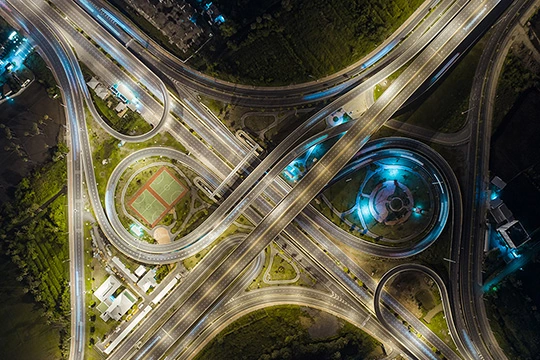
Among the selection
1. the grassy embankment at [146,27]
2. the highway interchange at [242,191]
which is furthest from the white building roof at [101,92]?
the grassy embankment at [146,27]

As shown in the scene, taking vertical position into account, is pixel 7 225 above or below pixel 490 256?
below

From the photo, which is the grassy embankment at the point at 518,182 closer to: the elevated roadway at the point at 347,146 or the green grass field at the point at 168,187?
the elevated roadway at the point at 347,146

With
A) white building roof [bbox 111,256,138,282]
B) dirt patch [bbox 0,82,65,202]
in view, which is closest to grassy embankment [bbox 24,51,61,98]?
dirt patch [bbox 0,82,65,202]

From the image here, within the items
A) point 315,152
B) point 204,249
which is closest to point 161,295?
point 204,249

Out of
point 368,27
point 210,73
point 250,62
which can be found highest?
point 368,27

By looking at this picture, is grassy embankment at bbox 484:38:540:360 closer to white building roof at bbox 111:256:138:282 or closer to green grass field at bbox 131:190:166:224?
green grass field at bbox 131:190:166:224

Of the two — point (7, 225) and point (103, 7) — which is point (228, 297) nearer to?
point (7, 225)
